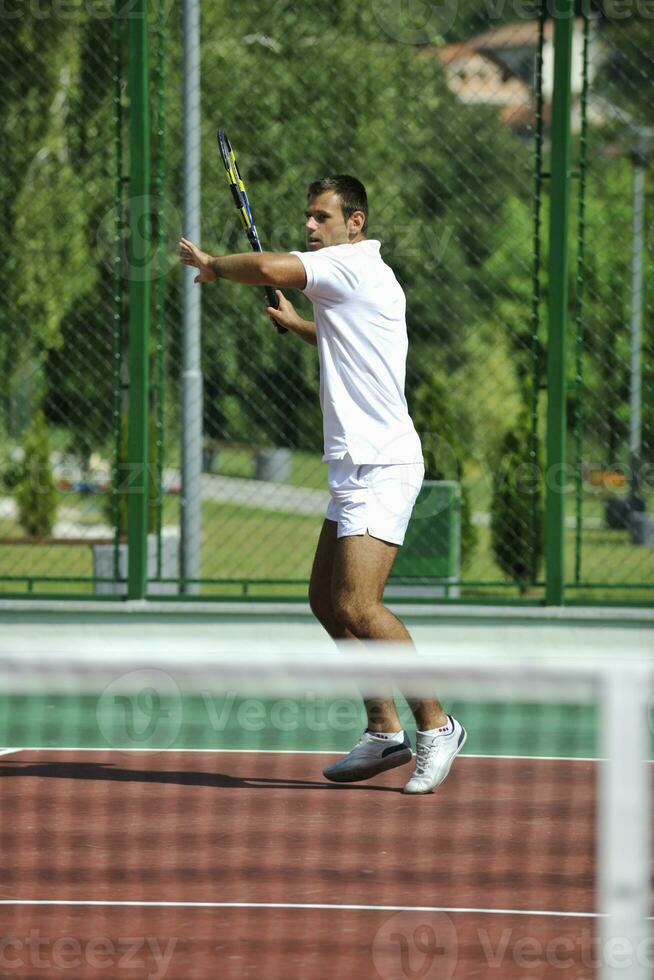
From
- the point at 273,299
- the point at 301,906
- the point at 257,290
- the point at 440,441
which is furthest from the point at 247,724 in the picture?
the point at 257,290

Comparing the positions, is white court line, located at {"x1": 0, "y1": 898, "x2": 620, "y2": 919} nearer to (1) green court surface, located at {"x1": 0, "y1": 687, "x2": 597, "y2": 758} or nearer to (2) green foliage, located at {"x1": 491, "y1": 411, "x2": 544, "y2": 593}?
(1) green court surface, located at {"x1": 0, "y1": 687, "x2": 597, "y2": 758}

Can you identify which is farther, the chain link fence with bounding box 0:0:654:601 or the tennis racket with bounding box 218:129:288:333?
the chain link fence with bounding box 0:0:654:601

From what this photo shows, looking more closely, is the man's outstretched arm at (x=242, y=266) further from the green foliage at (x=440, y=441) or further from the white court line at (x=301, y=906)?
the green foliage at (x=440, y=441)

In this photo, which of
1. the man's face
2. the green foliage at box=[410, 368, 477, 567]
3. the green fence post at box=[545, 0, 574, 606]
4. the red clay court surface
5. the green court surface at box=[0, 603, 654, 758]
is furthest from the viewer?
the green foliage at box=[410, 368, 477, 567]

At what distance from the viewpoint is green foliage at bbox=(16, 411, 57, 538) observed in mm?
17562

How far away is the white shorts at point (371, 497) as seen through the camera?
5879 mm

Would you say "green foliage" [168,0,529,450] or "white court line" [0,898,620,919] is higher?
"green foliage" [168,0,529,450]

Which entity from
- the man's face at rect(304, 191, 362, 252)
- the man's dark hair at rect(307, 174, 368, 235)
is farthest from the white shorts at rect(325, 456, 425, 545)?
the man's dark hair at rect(307, 174, 368, 235)

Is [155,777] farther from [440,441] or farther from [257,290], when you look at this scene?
[257,290]

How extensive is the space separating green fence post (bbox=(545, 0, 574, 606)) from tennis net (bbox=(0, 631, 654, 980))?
164cm

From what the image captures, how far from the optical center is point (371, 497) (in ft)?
→ 19.4

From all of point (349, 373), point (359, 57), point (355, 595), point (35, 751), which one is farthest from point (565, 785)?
point (359, 57)

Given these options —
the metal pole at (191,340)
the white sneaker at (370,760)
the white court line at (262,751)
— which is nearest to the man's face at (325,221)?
the white sneaker at (370,760)

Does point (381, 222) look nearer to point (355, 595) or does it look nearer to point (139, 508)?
point (139, 508)
